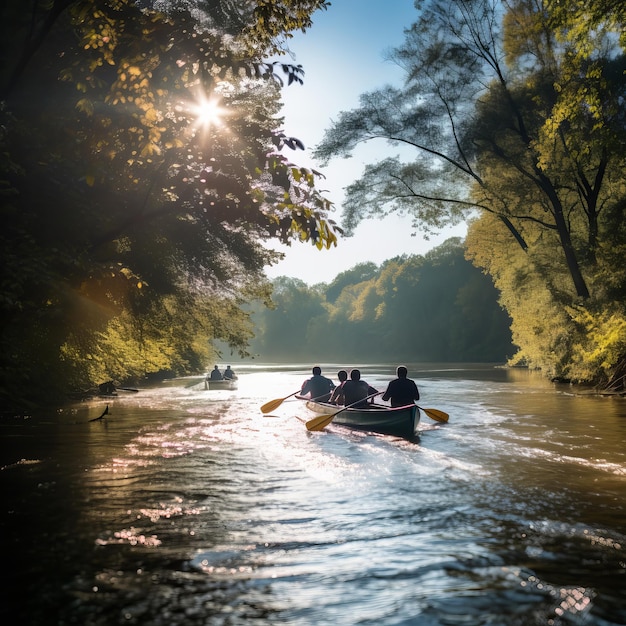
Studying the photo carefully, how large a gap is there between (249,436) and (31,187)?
302 inches

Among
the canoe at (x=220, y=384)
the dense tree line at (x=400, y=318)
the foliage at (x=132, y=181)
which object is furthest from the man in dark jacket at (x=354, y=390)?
the dense tree line at (x=400, y=318)

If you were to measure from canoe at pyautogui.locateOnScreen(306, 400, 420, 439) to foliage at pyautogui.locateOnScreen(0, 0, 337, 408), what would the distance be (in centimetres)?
548

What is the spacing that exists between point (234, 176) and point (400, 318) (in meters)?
99.5

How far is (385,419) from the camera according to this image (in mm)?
14383

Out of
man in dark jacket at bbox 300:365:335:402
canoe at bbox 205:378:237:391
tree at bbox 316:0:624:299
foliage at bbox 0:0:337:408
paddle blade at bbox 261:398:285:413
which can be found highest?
tree at bbox 316:0:624:299

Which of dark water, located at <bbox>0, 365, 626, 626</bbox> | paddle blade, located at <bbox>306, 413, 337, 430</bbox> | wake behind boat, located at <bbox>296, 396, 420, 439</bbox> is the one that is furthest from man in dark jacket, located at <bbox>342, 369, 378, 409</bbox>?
dark water, located at <bbox>0, 365, 626, 626</bbox>

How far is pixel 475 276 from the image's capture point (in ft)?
278

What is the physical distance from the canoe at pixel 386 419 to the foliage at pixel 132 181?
18.0 feet

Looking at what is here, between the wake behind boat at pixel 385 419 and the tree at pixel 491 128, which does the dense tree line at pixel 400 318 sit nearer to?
the tree at pixel 491 128

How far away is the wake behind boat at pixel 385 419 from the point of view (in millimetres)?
13883

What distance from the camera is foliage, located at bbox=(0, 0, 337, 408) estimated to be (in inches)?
211

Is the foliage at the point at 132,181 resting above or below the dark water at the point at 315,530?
above

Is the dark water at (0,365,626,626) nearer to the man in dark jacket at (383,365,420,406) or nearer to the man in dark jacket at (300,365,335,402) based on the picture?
the man in dark jacket at (383,365,420,406)

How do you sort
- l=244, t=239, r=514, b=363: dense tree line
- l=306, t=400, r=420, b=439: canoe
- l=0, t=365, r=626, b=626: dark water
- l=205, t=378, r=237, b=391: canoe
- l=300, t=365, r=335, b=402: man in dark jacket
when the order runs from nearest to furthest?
l=0, t=365, r=626, b=626: dark water → l=306, t=400, r=420, b=439: canoe → l=300, t=365, r=335, b=402: man in dark jacket → l=205, t=378, r=237, b=391: canoe → l=244, t=239, r=514, b=363: dense tree line
